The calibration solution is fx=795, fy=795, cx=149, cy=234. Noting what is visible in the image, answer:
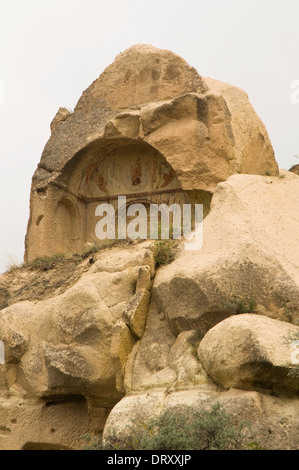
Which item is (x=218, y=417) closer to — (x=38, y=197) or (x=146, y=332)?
(x=146, y=332)

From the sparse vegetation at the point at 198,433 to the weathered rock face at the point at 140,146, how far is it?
7.17m

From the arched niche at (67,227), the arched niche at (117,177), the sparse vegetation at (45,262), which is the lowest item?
the sparse vegetation at (45,262)

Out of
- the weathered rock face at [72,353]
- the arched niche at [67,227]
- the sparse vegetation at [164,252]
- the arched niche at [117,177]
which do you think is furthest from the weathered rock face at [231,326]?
the arched niche at [67,227]

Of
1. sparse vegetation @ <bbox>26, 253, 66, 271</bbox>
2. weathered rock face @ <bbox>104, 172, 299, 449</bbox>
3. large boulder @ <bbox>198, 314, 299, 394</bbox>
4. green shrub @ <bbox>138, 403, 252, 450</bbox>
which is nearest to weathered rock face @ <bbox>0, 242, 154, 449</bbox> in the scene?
weathered rock face @ <bbox>104, 172, 299, 449</bbox>

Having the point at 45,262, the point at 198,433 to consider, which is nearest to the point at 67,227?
the point at 45,262

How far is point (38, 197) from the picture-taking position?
1619 cm

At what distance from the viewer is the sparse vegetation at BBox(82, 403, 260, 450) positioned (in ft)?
26.6

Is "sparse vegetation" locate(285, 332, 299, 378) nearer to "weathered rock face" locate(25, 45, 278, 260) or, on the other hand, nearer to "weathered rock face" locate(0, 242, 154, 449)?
"weathered rock face" locate(0, 242, 154, 449)

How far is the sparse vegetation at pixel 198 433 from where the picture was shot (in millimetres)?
8109

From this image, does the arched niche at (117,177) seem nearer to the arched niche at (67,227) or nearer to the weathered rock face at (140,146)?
the weathered rock face at (140,146)

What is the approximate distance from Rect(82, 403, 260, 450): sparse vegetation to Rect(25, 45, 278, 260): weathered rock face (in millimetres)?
7167

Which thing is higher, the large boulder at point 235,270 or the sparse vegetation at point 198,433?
the large boulder at point 235,270

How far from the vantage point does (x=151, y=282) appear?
449 inches

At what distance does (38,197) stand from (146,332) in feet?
19.6
